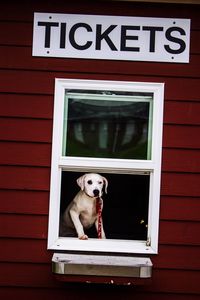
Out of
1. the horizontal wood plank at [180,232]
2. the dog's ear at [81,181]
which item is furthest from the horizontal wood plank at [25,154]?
the horizontal wood plank at [180,232]

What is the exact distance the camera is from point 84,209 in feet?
12.6

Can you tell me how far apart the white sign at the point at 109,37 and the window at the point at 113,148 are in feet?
0.71

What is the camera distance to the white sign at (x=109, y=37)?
150 inches

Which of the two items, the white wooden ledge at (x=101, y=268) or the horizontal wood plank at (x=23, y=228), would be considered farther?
the horizontal wood plank at (x=23, y=228)

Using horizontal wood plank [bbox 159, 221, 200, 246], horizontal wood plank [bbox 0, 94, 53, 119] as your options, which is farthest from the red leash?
horizontal wood plank [bbox 0, 94, 53, 119]

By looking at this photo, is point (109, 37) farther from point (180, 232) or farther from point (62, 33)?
point (180, 232)

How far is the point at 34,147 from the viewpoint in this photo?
12.4ft

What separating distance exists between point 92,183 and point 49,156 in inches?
13.9

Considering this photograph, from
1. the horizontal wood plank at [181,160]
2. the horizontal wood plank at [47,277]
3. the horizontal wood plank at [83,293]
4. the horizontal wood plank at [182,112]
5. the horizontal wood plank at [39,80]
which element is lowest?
the horizontal wood plank at [83,293]

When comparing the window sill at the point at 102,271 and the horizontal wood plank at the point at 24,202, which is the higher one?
the horizontal wood plank at the point at 24,202

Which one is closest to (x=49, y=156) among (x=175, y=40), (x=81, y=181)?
(x=81, y=181)

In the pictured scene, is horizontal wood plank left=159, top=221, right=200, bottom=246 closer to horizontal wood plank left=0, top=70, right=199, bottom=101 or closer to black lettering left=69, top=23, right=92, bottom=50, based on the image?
horizontal wood plank left=0, top=70, right=199, bottom=101

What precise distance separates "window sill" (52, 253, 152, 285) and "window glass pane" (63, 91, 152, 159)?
747 millimetres

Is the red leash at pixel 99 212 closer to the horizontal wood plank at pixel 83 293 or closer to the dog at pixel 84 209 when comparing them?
the dog at pixel 84 209
